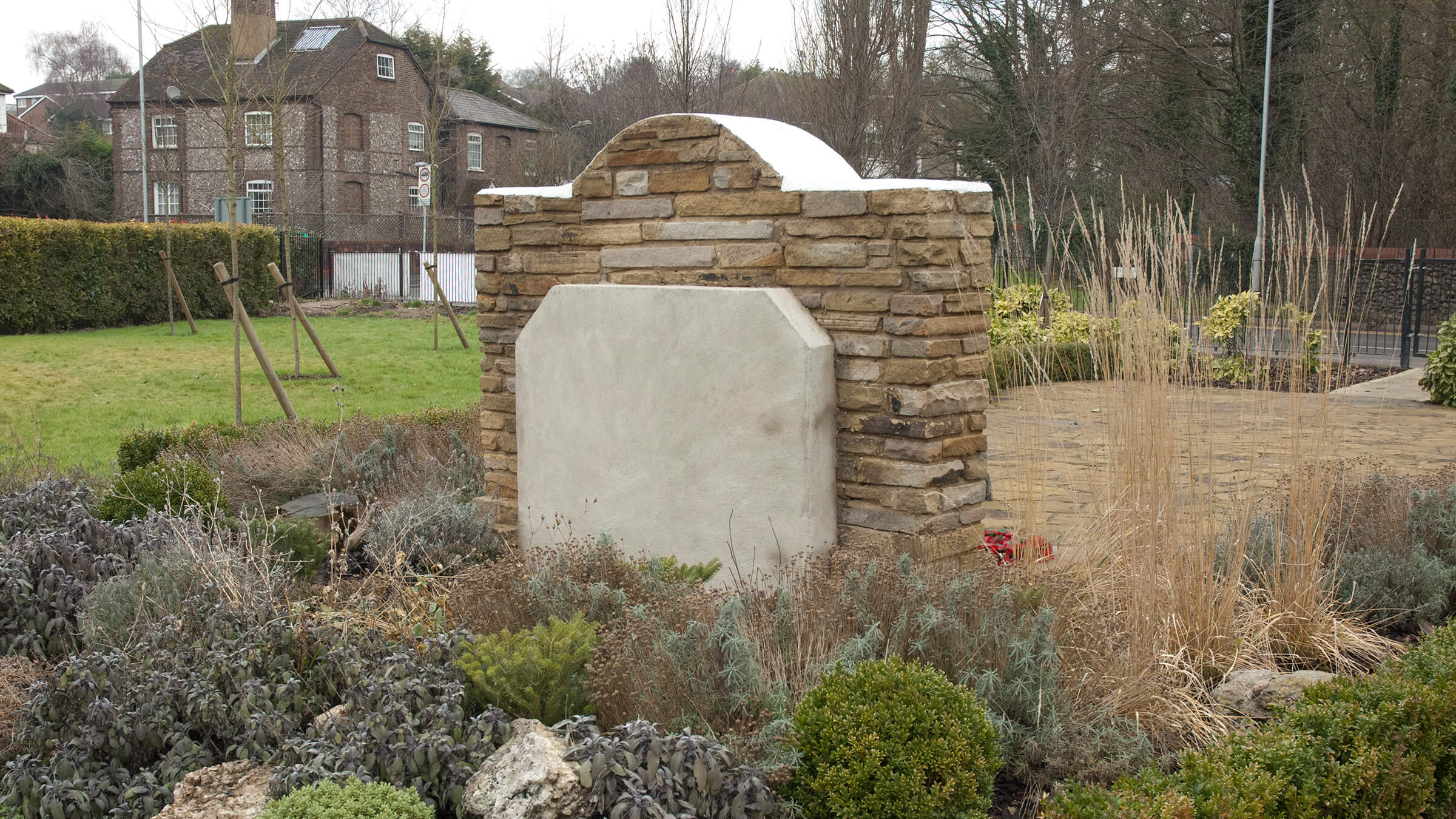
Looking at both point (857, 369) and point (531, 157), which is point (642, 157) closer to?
point (857, 369)

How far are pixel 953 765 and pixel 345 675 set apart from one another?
5.88 feet

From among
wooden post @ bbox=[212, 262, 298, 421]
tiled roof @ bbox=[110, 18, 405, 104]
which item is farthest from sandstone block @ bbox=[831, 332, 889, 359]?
tiled roof @ bbox=[110, 18, 405, 104]

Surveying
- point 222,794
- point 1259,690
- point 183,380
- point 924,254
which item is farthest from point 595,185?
point 183,380

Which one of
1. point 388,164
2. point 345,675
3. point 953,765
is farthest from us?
point 388,164

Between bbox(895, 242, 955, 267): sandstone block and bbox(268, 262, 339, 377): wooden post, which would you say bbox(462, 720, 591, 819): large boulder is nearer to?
bbox(895, 242, 955, 267): sandstone block

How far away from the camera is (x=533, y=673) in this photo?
121 inches

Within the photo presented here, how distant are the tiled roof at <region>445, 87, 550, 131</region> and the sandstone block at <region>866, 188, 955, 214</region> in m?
38.1

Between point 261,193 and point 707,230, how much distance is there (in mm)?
35854

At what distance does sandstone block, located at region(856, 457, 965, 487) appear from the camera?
13.4ft

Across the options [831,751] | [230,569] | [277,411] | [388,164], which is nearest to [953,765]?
[831,751]

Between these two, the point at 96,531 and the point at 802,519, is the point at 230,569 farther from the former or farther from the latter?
the point at 802,519

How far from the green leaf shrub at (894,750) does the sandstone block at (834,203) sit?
1.92 m

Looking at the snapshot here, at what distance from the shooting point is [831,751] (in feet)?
8.71

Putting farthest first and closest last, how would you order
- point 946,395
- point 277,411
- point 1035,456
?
point 277,411, point 1035,456, point 946,395
